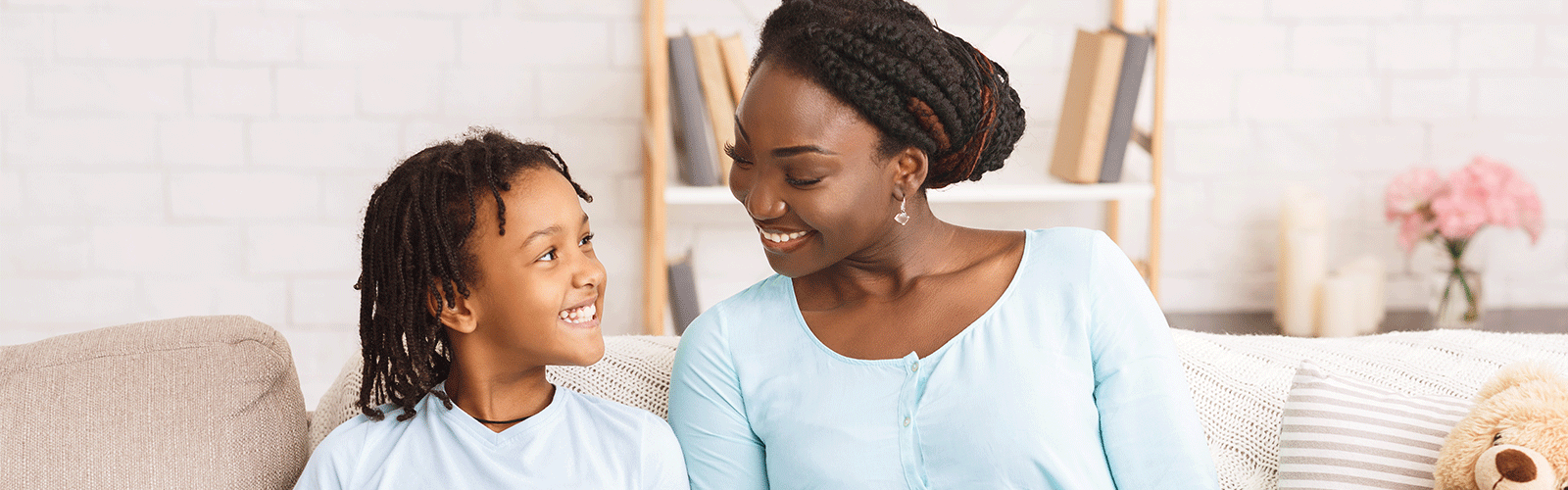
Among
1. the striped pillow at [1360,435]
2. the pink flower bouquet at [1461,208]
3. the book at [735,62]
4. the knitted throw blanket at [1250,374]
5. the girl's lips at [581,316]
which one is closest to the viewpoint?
the girl's lips at [581,316]

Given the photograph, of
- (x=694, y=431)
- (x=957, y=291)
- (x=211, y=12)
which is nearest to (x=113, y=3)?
(x=211, y=12)

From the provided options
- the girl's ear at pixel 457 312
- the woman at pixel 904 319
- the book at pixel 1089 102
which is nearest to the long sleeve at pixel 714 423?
the woman at pixel 904 319

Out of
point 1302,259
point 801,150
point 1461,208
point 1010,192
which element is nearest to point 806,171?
point 801,150

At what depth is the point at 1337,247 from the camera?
2.33m

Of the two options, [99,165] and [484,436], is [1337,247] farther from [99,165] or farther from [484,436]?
[99,165]

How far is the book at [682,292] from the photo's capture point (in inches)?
83.2

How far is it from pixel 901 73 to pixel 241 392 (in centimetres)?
71

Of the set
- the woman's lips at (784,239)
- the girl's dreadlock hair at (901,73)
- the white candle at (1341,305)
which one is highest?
the girl's dreadlock hair at (901,73)

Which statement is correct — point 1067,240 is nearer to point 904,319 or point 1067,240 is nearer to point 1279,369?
point 904,319

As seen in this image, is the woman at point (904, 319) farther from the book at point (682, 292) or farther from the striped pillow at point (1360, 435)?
the book at point (682, 292)

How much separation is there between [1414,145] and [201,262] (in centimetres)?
252

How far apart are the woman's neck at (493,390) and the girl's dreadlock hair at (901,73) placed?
38 centimetres

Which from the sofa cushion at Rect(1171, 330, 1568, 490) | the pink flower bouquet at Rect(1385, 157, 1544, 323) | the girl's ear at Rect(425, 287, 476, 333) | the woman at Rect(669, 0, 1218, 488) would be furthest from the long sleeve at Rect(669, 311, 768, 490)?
the pink flower bouquet at Rect(1385, 157, 1544, 323)

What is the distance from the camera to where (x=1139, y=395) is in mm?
1016
